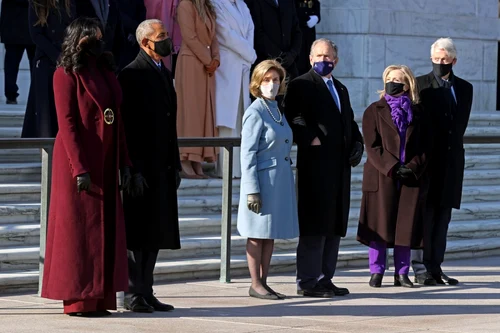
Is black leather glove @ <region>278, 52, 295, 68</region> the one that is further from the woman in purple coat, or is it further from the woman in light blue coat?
the woman in light blue coat

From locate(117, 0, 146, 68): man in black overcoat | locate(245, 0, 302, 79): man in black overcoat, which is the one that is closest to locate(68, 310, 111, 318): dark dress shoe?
locate(117, 0, 146, 68): man in black overcoat

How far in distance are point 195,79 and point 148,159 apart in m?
3.41

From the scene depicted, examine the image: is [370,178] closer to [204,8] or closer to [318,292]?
[318,292]

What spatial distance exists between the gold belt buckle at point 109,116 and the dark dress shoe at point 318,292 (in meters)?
2.02

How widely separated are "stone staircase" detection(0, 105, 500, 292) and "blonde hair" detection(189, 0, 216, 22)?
1403 mm

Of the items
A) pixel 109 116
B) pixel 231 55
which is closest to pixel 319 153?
pixel 109 116

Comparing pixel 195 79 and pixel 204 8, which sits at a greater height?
pixel 204 8

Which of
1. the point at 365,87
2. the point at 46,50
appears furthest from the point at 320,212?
the point at 365,87

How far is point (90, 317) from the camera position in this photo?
8609 mm

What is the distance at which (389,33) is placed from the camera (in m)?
16.4

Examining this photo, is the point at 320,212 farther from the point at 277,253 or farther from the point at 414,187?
the point at 277,253

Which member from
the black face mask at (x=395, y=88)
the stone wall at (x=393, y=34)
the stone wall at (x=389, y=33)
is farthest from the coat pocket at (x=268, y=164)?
the stone wall at (x=393, y=34)

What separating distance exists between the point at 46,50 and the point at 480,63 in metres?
7.71

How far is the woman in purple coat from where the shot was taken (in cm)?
1030
